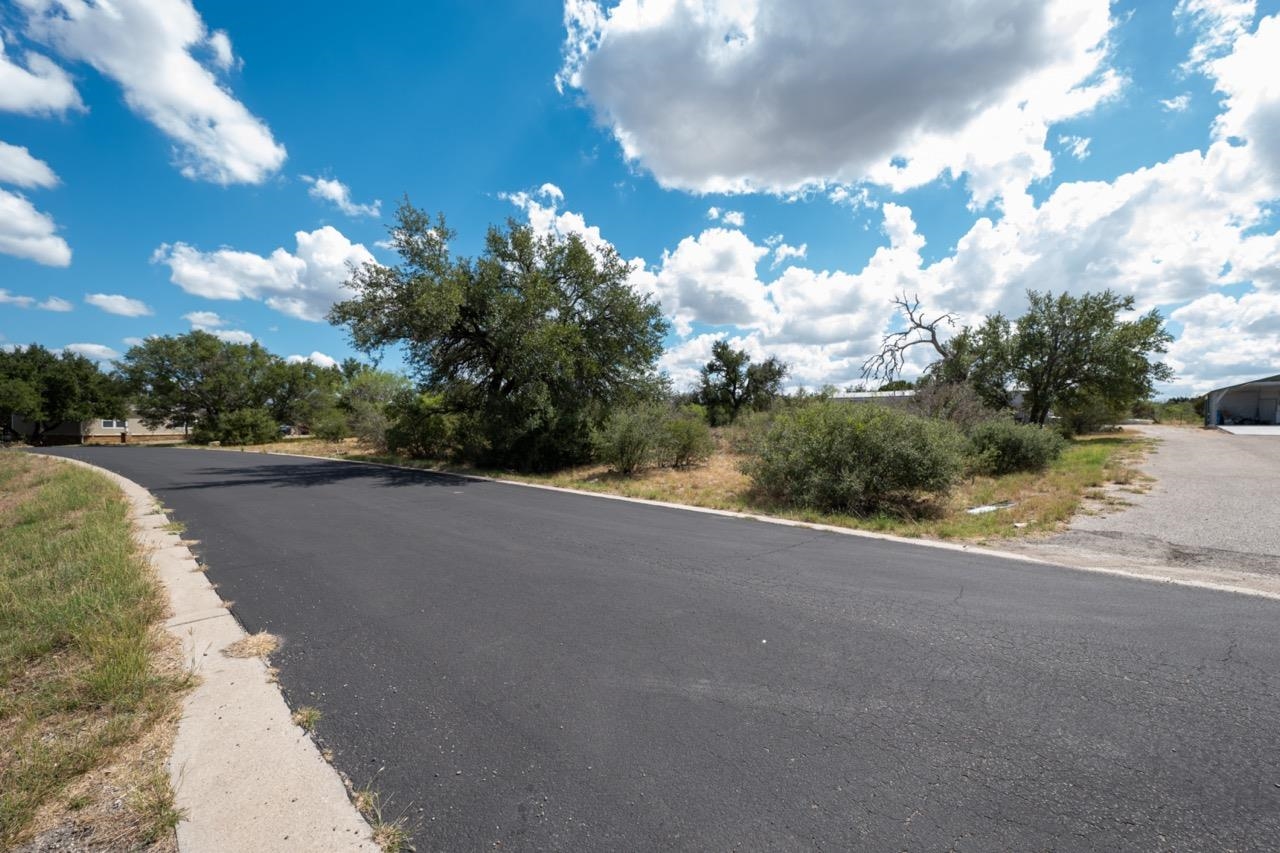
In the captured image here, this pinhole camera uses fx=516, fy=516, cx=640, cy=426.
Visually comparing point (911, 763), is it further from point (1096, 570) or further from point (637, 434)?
point (637, 434)

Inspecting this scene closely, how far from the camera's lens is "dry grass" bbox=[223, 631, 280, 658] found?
145 inches

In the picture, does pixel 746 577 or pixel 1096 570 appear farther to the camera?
pixel 1096 570

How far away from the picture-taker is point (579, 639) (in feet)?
12.8

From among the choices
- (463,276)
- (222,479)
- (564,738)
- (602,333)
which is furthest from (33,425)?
(564,738)

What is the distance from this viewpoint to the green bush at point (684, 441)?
16844 millimetres

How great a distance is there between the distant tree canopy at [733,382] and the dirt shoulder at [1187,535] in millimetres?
30595

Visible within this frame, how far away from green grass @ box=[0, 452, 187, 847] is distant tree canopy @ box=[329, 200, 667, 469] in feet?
38.3

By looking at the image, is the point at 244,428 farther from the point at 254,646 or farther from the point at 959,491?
the point at 959,491

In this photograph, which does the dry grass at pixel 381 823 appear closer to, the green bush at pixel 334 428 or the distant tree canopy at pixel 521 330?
the distant tree canopy at pixel 521 330

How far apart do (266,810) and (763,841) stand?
82.9 inches

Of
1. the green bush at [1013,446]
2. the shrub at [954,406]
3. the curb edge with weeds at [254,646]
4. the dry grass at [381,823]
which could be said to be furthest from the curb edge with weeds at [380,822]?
the shrub at [954,406]

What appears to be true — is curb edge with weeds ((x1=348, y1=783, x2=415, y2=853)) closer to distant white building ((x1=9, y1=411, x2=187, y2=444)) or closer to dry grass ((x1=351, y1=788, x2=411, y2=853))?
dry grass ((x1=351, y1=788, x2=411, y2=853))

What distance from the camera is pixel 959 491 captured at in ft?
40.1

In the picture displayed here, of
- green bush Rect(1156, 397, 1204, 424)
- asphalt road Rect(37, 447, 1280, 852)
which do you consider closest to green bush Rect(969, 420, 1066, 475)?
asphalt road Rect(37, 447, 1280, 852)
